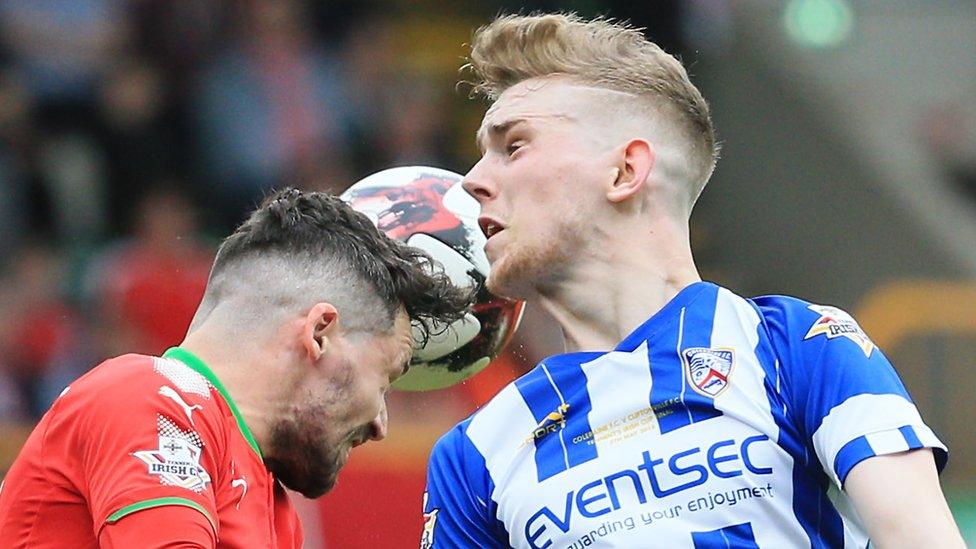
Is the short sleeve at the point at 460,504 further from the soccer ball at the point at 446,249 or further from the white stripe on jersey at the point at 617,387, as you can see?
the soccer ball at the point at 446,249

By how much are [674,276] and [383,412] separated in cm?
74

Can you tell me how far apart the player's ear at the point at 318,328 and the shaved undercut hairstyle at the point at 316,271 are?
0.03 metres

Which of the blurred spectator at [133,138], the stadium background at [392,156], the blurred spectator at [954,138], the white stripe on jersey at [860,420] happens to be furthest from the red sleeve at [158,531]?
the blurred spectator at [954,138]

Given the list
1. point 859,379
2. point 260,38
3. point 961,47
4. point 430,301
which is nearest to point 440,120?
point 260,38

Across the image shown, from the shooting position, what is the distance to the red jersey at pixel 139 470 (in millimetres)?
2654

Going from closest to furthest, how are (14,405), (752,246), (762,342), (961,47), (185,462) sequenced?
(185,462) < (762,342) < (14,405) < (752,246) < (961,47)

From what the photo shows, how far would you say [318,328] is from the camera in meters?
3.20

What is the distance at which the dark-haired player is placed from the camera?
2.71 meters

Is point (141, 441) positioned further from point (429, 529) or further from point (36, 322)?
point (36, 322)

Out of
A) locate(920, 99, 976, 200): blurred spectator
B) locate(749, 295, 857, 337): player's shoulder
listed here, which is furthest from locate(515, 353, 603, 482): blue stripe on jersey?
locate(920, 99, 976, 200): blurred spectator

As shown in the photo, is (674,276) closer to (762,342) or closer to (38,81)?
(762,342)

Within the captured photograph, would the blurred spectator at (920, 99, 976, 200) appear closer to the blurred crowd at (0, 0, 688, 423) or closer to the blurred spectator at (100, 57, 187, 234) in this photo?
the blurred crowd at (0, 0, 688, 423)

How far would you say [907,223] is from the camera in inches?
443

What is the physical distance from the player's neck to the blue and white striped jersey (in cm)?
7
